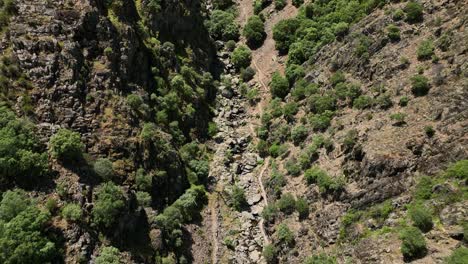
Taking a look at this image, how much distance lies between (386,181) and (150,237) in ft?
120

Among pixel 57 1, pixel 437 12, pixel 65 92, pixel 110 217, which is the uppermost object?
pixel 57 1

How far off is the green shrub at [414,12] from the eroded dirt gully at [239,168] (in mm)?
31047

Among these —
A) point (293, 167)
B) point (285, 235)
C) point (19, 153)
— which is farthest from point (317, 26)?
point (19, 153)

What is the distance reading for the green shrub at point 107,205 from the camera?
61750mm

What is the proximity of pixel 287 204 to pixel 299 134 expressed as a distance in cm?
1554

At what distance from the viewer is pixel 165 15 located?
10044cm

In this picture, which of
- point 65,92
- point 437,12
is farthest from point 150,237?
point 437,12

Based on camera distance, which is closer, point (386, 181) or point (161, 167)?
point (386, 181)

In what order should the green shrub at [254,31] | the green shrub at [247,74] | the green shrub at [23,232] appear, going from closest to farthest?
1. the green shrub at [23,232]
2. the green shrub at [247,74]
3. the green shrub at [254,31]

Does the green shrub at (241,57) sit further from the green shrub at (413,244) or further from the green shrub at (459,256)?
the green shrub at (459,256)

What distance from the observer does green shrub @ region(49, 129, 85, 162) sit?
209 ft

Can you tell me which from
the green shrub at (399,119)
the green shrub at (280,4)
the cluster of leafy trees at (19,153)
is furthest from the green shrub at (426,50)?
the cluster of leafy trees at (19,153)

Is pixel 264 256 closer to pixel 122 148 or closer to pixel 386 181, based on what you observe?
pixel 386 181

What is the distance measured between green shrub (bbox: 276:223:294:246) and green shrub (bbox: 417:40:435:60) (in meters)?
36.6
